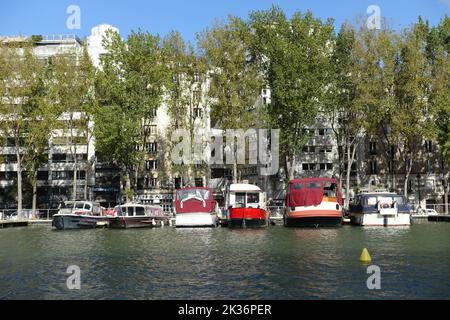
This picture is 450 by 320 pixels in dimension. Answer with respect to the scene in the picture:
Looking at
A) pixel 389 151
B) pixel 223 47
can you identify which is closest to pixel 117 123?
pixel 223 47

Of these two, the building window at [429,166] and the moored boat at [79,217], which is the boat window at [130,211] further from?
the building window at [429,166]

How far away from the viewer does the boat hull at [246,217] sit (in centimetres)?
5956

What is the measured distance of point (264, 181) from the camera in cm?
10000

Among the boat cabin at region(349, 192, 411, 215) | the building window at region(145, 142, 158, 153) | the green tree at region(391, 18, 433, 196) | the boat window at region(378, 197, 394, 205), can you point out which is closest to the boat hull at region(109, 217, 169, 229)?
the boat cabin at region(349, 192, 411, 215)

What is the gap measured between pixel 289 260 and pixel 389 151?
7188 cm

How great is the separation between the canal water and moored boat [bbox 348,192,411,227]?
49.2 ft

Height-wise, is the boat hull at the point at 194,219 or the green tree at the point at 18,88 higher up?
the green tree at the point at 18,88

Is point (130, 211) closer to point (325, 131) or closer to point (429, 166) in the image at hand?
point (325, 131)

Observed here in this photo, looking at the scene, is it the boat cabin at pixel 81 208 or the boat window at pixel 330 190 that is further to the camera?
the boat cabin at pixel 81 208

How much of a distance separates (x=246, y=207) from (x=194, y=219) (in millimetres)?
5714

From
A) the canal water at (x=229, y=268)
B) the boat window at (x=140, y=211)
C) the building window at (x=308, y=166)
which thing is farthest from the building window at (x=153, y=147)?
the canal water at (x=229, y=268)

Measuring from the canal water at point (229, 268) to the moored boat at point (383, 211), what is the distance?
49.2 ft

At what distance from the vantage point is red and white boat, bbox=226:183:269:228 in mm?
59616
